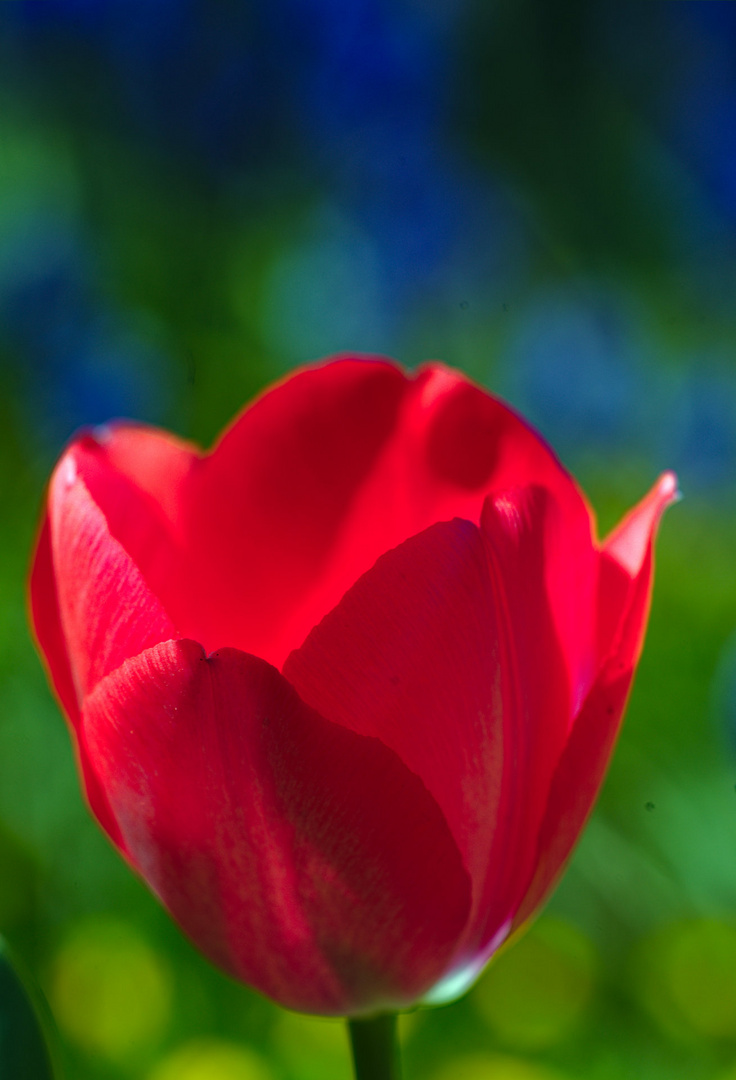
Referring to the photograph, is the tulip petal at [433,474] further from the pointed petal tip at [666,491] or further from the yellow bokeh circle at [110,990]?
the yellow bokeh circle at [110,990]

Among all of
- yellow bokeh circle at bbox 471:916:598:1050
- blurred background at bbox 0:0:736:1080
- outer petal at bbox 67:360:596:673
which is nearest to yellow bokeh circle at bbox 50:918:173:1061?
blurred background at bbox 0:0:736:1080

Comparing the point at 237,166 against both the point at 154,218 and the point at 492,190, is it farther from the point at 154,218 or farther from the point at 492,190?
the point at 492,190

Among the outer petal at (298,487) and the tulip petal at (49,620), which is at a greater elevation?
the outer petal at (298,487)

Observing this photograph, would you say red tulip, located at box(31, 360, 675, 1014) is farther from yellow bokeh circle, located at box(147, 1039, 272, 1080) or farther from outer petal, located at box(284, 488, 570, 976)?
yellow bokeh circle, located at box(147, 1039, 272, 1080)

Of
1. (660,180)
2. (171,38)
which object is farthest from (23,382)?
(660,180)

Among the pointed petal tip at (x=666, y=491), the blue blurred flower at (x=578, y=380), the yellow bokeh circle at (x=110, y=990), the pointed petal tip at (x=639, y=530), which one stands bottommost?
the yellow bokeh circle at (x=110, y=990)

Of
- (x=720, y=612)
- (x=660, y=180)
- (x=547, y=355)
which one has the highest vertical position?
(x=660, y=180)

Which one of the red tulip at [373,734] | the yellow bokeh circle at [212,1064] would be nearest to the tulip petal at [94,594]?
the red tulip at [373,734]

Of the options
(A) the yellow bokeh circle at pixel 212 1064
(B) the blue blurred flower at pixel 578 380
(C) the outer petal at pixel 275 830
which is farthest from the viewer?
(B) the blue blurred flower at pixel 578 380
